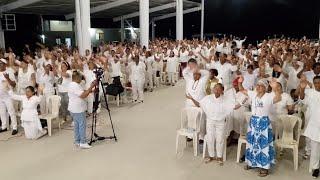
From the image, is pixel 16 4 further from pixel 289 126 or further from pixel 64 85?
pixel 289 126

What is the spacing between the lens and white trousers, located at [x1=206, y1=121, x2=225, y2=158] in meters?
5.04

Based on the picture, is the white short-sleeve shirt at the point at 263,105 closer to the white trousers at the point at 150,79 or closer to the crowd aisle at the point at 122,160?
the crowd aisle at the point at 122,160

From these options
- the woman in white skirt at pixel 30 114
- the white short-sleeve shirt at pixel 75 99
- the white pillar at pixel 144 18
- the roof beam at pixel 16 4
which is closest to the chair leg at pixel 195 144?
the white short-sleeve shirt at pixel 75 99

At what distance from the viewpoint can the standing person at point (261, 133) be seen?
465cm

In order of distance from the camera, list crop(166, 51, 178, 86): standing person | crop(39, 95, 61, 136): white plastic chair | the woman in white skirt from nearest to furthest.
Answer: the woman in white skirt < crop(39, 95, 61, 136): white plastic chair < crop(166, 51, 178, 86): standing person

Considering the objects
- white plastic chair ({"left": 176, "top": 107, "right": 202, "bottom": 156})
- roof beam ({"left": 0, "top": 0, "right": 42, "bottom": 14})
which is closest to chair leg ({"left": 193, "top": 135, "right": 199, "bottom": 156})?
white plastic chair ({"left": 176, "top": 107, "right": 202, "bottom": 156})

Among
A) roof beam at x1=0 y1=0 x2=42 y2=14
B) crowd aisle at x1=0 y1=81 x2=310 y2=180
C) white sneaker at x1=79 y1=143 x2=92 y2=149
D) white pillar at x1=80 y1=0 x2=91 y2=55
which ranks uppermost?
roof beam at x1=0 y1=0 x2=42 y2=14

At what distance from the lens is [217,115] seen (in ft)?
16.4

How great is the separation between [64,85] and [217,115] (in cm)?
377

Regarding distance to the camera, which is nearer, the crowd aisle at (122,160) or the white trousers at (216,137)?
the crowd aisle at (122,160)

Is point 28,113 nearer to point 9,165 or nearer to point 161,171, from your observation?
point 9,165

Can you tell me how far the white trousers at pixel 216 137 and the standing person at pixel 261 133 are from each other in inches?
16.6

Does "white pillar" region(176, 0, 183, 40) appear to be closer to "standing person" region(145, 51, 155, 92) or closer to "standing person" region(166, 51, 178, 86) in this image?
"standing person" region(166, 51, 178, 86)

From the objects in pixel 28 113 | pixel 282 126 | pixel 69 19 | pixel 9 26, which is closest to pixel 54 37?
pixel 69 19
